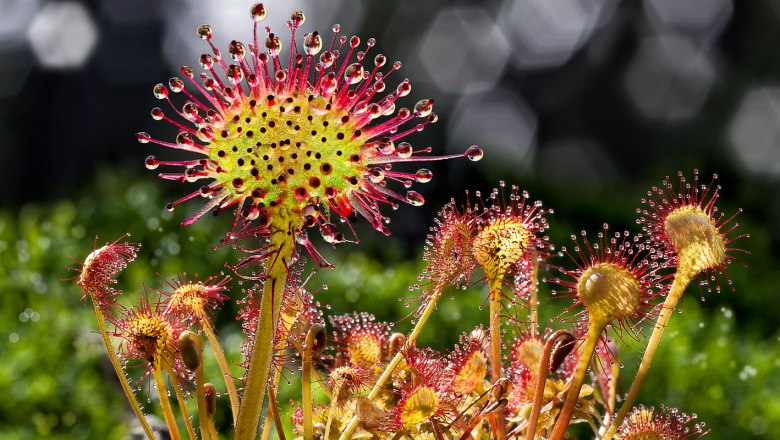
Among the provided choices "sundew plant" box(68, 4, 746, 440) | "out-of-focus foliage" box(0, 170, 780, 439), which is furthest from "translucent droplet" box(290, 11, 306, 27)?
"out-of-focus foliage" box(0, 170, 780, 439)

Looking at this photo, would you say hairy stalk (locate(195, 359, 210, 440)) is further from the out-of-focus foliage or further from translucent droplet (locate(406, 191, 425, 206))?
the out-of-focus foliage

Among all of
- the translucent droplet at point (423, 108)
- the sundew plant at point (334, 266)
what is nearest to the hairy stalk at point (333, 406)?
the sundew plant at point (334, 266)

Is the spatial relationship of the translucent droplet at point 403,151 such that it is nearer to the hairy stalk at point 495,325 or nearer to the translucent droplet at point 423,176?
the translucent droplet at point 423,176

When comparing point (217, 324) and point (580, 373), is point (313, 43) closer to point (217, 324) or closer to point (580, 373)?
point (580, 373)

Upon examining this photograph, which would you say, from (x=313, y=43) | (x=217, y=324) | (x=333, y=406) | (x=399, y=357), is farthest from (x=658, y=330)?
(x=217, y=324)

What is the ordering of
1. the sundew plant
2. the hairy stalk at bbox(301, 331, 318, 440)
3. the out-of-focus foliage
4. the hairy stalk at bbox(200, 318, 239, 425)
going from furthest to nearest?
the out-of-focus foliage, the hairy stalk at bbox(200, 318, 239, 425), the hairy stalk at bbox(301, 331, 318, 440), the sundew plant

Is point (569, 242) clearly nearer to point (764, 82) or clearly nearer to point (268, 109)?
point (268, 109)
